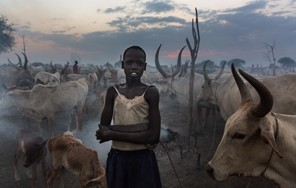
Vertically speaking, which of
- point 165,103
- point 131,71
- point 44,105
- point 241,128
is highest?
point 131,71

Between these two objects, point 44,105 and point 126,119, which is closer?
point 126,119

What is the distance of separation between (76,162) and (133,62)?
9.52 ft

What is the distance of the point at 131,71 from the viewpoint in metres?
2.86

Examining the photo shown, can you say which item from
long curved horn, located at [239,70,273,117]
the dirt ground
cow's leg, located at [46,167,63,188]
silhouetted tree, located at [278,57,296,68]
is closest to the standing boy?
the dirt ground

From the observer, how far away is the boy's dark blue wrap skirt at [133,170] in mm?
2781

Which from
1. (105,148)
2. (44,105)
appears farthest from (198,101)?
(44,105)

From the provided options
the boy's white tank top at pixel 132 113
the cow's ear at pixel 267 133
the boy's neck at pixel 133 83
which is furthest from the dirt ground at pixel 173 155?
the cow's ear at pixel 267 133

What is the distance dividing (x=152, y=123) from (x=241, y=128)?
847 mm

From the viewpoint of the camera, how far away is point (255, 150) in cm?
288

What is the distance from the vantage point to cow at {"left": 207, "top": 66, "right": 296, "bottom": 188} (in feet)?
9.22

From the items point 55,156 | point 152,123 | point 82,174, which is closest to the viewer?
point 152,123

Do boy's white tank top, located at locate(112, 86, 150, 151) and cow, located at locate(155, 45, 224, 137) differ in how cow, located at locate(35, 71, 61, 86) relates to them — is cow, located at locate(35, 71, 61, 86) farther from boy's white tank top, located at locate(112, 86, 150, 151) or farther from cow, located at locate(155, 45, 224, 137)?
boy's white tank top, located at locate(112, 86, 150, 151)

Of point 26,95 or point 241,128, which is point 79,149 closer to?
point 241,128

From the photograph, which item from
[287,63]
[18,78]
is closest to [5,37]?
[18,78]
